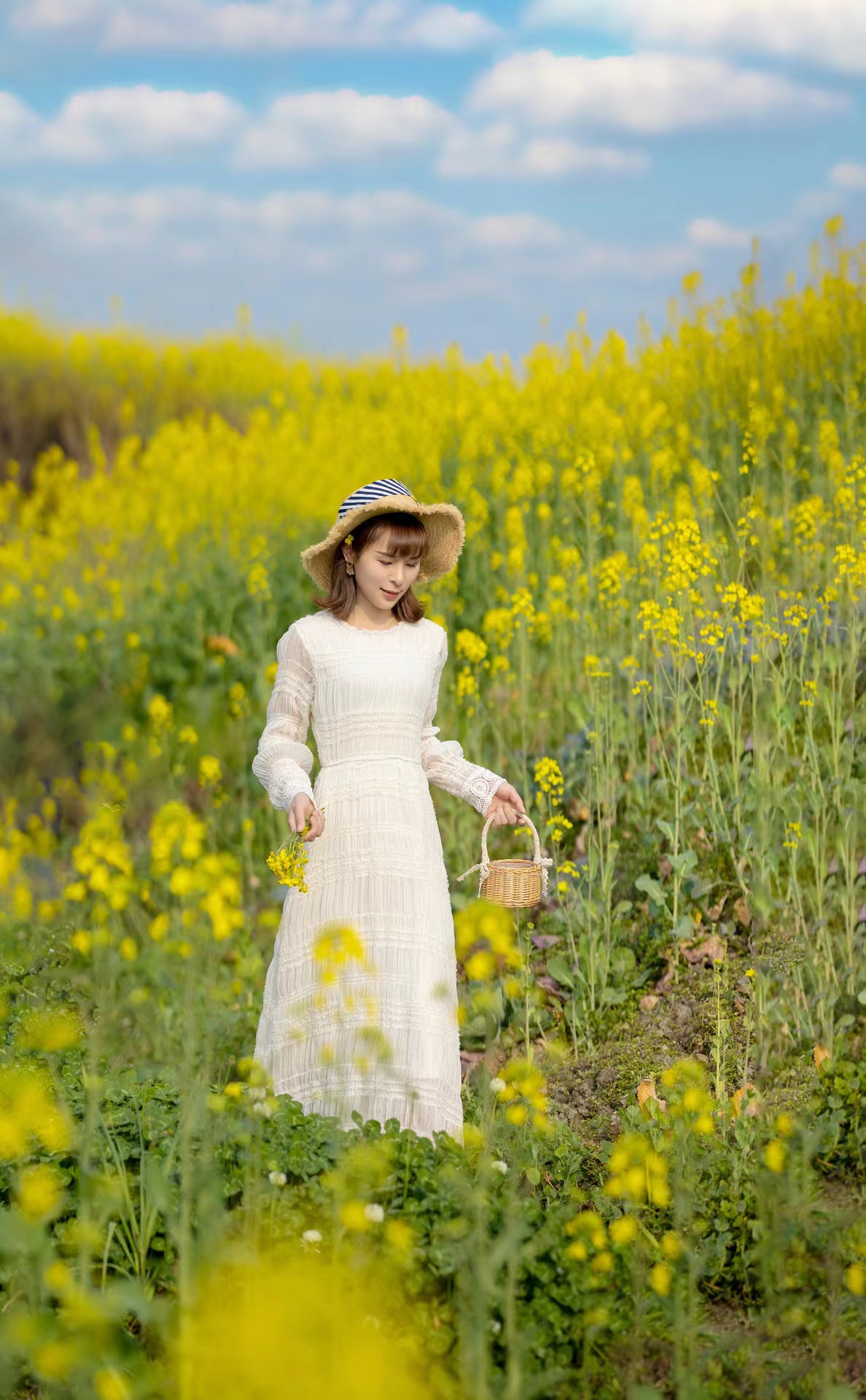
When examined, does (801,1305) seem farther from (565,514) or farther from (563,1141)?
(565,514)

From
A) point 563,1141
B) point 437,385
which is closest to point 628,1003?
point 563,1141

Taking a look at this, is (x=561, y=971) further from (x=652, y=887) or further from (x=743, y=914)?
(x=743, y=914)

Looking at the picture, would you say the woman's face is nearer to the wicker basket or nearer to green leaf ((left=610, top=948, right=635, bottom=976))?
the wicker basket

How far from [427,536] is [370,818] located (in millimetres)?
723

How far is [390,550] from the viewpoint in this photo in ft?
9.70

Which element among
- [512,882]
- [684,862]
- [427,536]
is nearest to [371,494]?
[427,536]

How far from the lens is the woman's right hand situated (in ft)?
8.90

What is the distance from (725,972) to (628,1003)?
35 cm

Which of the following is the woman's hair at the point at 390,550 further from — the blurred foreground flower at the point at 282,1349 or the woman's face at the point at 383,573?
the blurred foreground flower at the point at 282,1349

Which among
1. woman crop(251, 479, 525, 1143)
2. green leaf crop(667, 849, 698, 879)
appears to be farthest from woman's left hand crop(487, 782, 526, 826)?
green leaf crop(667, 849, 698, 879)

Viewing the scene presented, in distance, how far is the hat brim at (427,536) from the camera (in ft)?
9.59

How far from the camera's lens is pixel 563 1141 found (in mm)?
3025

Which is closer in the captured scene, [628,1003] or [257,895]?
[628,1003]

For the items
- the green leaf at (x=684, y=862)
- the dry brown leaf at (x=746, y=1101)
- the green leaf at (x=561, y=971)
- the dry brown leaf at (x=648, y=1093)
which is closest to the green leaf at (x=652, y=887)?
the green leaf at (x=684, y=862)
